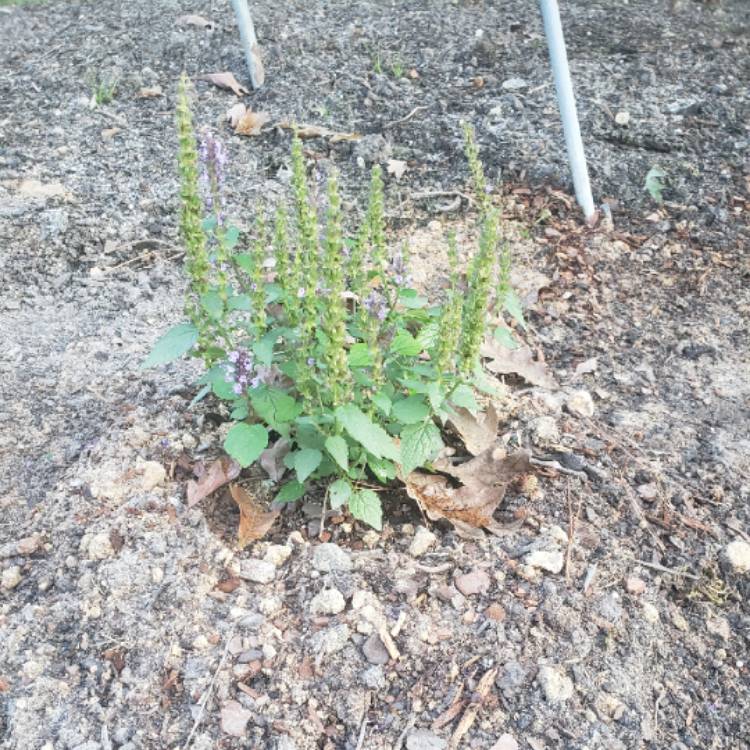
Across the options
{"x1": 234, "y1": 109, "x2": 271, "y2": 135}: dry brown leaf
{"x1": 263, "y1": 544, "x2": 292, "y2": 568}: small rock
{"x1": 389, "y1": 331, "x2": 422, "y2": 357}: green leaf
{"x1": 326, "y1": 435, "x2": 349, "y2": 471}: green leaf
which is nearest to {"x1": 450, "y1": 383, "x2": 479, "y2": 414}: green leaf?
{"x1": 389, "y1": 331, "x2": 422, "y2": 357}: green leaf

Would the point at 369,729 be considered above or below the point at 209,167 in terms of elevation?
below

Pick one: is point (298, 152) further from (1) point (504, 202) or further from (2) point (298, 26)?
(2) point (298, 26)

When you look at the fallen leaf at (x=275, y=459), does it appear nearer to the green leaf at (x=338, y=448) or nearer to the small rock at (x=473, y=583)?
the green leaf at (x=338, y=448)

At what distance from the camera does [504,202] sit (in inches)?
159

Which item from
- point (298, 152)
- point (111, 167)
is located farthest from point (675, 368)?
point (111, 167)

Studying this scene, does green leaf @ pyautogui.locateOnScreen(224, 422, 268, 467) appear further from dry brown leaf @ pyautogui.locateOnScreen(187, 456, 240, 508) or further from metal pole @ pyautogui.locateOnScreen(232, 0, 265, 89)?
metal pole @ pyautogui.locateOnScreen(232, 0, 265, 89)

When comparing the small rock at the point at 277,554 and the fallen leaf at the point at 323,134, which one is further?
the fallen leaf at the point at 323,134

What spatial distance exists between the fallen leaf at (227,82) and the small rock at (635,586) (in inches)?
141

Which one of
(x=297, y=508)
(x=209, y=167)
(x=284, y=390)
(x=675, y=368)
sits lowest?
(x=675, y=368)

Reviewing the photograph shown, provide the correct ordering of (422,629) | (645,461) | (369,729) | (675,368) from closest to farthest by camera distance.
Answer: (369,729) < (422,629) < (645,461) < (675,368)

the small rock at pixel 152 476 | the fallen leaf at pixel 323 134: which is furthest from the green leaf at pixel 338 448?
the fallen leaf at pixel 323 134

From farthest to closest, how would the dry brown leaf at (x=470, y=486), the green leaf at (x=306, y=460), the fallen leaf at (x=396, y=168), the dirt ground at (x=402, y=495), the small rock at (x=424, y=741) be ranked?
the fallen leaf at (x=396, y=168)
the dry brown leaf at (x=470, y=486)
the green leaf at (x=306, y=460)
the dirt ground at (x=402, y=495)
the small rock at (x=424, y=741)

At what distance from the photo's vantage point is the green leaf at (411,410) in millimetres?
2160

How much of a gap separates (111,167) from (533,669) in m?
3.27
